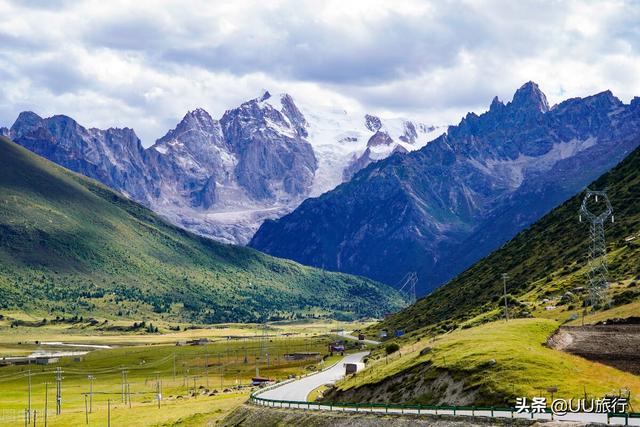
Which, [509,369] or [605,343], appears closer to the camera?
[509,369]

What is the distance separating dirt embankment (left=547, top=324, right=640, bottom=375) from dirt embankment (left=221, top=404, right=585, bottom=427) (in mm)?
25469

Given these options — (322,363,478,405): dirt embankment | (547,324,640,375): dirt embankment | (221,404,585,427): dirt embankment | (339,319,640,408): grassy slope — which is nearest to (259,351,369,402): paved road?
(221,404,585,427): dirt embankment

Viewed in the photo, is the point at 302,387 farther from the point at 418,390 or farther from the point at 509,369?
the point at 509,369

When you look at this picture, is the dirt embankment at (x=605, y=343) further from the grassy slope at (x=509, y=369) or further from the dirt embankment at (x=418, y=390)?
the dirt embankment at (x=418, y=390)

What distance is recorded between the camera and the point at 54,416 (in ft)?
595

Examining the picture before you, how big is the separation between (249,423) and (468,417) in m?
39.9

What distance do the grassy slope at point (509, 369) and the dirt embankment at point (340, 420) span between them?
7726 mm

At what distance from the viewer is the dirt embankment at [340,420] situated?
7456cm

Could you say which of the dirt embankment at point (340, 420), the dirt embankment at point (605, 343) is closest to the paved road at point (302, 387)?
the dirt embankment at point (340, 420)

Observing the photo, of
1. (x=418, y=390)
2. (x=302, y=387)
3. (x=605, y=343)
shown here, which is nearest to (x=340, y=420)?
(x=418, y=390)

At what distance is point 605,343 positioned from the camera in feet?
338

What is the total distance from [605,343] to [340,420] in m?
34.0

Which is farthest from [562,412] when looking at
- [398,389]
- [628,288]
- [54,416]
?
[54,416]

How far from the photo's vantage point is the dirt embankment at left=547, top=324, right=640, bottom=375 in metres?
96.2
